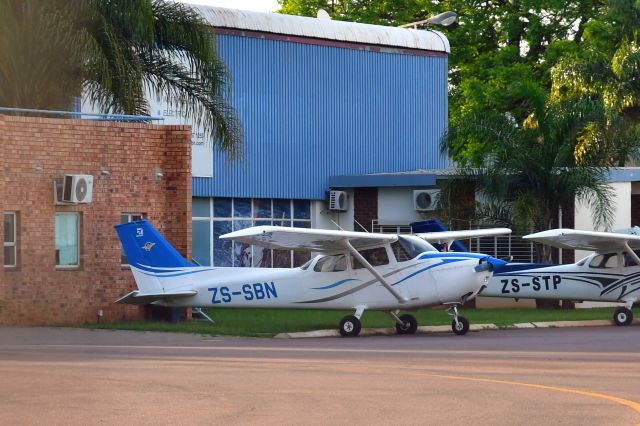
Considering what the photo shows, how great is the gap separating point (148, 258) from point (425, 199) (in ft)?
48.3

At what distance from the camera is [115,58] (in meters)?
27.0

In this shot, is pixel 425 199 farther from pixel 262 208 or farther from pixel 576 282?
pixel 576 282

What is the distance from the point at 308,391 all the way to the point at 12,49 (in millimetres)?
15465

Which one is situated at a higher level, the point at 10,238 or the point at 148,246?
the point at 10,238

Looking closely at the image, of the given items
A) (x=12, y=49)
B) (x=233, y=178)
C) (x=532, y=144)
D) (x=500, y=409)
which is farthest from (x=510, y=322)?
(x=500, y=409)

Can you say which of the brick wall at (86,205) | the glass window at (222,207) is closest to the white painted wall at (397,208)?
the glass window at (222,207)

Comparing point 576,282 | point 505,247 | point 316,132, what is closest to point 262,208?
point 316,132

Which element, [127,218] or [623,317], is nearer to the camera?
[127,218]

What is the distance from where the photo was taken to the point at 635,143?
120 ft

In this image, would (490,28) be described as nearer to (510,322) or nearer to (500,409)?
(510,322)

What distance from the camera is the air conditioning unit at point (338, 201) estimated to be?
40969 millimetres

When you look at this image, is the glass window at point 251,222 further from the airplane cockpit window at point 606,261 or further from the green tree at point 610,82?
the airplane cockpit window at point 606,261

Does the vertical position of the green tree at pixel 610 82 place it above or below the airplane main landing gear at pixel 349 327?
above

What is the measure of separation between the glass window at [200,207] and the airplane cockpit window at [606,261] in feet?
43.1
